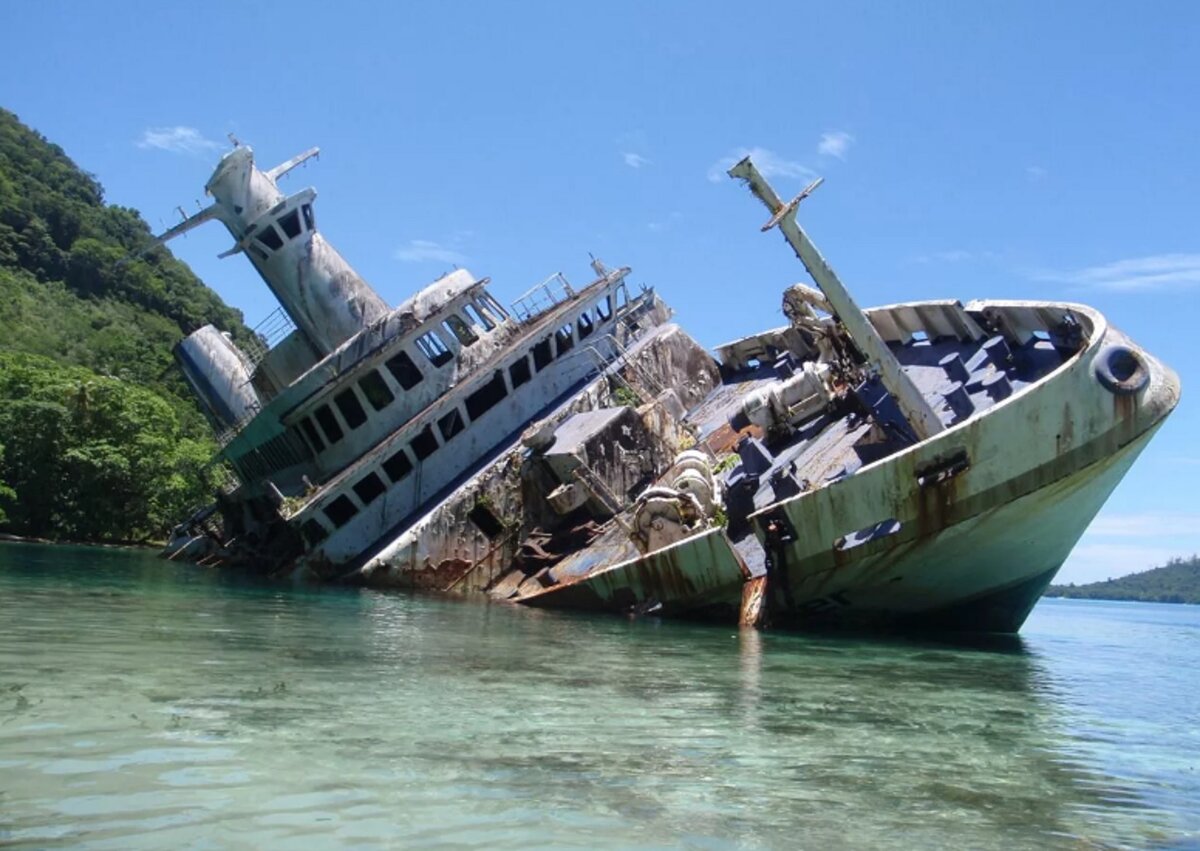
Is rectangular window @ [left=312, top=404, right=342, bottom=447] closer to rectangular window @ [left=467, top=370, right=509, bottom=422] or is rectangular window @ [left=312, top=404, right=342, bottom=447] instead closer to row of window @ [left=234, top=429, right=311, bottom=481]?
row of window @ [left=234, top=429, right=311, bottom=481]

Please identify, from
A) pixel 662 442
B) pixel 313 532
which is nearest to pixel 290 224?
pixel 313 532

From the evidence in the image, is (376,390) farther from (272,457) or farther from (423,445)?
(272,457)

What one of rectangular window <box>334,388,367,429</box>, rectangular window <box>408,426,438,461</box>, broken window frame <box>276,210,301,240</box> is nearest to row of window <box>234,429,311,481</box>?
rectangular window <box>334,388,367,429</box>

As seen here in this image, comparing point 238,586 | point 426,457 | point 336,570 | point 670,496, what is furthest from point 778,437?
point 238,586

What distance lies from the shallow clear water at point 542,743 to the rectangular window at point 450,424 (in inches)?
339

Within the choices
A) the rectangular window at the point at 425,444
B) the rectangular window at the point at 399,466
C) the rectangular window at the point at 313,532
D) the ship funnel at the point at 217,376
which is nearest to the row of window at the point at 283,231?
the ship funnel at the point at 217,376

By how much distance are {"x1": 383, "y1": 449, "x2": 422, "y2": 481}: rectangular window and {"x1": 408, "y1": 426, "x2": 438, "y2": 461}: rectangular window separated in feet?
0.82

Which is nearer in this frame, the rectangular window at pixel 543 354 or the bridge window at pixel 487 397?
the bridge window at pixel 487 397

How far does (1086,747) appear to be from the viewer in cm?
703

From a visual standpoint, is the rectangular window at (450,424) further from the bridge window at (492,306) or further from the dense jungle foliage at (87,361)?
the dense jungle foliage at (87,361)

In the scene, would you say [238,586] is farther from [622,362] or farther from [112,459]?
[112,459]

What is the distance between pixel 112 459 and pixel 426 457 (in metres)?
20.3

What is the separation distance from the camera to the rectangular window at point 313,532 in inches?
760

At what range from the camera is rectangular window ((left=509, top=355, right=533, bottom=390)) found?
2080 centimetres
